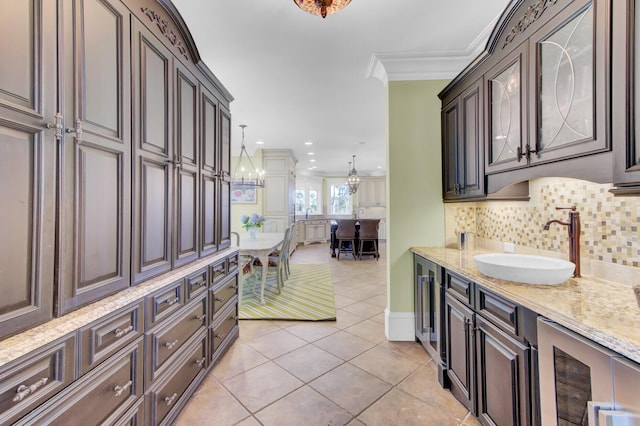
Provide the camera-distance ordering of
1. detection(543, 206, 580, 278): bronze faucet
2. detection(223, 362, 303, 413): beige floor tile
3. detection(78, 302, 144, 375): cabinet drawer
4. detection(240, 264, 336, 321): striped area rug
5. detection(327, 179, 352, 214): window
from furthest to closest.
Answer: detection(327, 179, 352, 214): window
detection(240, 264, 336, 321): striped area rug
detection(223, 362, 303, 413): beige floor tile
detection(543, 206, 580, 278): bronze faucet
detection(78, 302, 144, 375): cabinet drawer

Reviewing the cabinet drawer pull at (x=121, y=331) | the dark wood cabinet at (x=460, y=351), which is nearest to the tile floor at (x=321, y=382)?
the dark wood cabinet at (x=460, y=351)

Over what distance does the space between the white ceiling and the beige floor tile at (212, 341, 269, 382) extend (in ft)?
9.01

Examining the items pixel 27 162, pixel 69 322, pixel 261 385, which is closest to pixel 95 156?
pixel 27 162

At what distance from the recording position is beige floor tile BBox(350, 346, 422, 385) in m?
2.09

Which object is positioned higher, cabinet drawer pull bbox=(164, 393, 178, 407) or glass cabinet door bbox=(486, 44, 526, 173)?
glass cabinet door bbox=(486, 44, 526, 173)

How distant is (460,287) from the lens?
173 cm

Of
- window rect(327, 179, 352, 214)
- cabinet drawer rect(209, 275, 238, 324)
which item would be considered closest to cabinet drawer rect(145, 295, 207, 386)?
cabinet drawer rect(209, 275, 238, 324)

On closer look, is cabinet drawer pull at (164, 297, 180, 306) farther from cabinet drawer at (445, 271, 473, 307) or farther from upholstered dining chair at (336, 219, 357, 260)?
upholstered dining chair at (336, 219, 357, 260)

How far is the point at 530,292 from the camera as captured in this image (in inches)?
48.3

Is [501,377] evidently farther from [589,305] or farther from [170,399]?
[170,399]

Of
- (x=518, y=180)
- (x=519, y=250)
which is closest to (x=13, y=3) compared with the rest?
(x=518, y=180)

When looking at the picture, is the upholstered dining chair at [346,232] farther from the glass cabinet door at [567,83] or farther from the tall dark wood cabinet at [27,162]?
the tall dark wood cabinet at [27,162]

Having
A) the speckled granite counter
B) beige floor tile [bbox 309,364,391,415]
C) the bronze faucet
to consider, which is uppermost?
the bronze faucet

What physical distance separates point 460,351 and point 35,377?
2022 mm
